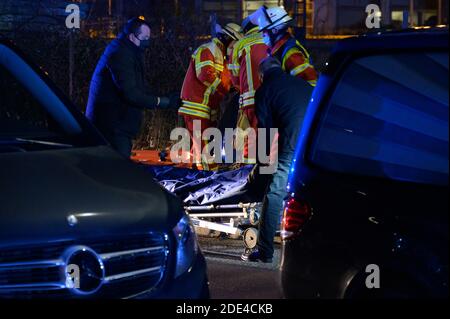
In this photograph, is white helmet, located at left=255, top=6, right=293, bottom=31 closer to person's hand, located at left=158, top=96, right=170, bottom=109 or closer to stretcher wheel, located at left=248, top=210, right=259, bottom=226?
person's hand, located at left=158, top=96, right=170, bottom=109

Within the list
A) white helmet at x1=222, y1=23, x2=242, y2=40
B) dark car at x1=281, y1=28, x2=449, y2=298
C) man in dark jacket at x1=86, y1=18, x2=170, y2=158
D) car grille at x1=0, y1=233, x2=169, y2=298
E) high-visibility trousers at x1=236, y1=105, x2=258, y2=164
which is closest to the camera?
dark car at x1=281, y1=28, x2=449, y2=298

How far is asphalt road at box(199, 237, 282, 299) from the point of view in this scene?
272 inches

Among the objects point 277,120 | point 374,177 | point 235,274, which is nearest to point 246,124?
point 277,120

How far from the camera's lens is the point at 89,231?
435 cm

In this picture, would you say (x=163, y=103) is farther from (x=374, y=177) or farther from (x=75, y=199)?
(x=374, y=177)

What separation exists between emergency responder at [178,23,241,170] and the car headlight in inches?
240

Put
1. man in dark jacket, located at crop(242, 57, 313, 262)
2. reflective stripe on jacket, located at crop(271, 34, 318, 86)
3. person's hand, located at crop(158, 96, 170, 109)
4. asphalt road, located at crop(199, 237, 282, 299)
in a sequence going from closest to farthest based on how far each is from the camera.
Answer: asphalt road, located at crop(199, 237, 282, 299), man in dark jacket, located at crop(242, 57, 313, 262), person's hand, located at crop(158, 96, 170, 109), reflective stripe on jacket, located at crop(271, 34, 318, 86)

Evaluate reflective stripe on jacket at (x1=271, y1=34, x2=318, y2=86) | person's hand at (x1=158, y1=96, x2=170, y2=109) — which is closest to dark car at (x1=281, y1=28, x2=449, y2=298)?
person's hand at (x1=158, y1=96, x2=170, y2=109)

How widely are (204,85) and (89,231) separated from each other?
22.3ft

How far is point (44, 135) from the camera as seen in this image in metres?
5.52

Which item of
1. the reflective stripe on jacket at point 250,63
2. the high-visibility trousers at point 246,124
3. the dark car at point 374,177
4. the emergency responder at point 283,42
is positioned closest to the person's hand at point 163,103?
the high-visibility trousers at point 246,124

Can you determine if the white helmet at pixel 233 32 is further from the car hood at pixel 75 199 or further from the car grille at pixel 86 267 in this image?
the car grille at pixel 86 267
